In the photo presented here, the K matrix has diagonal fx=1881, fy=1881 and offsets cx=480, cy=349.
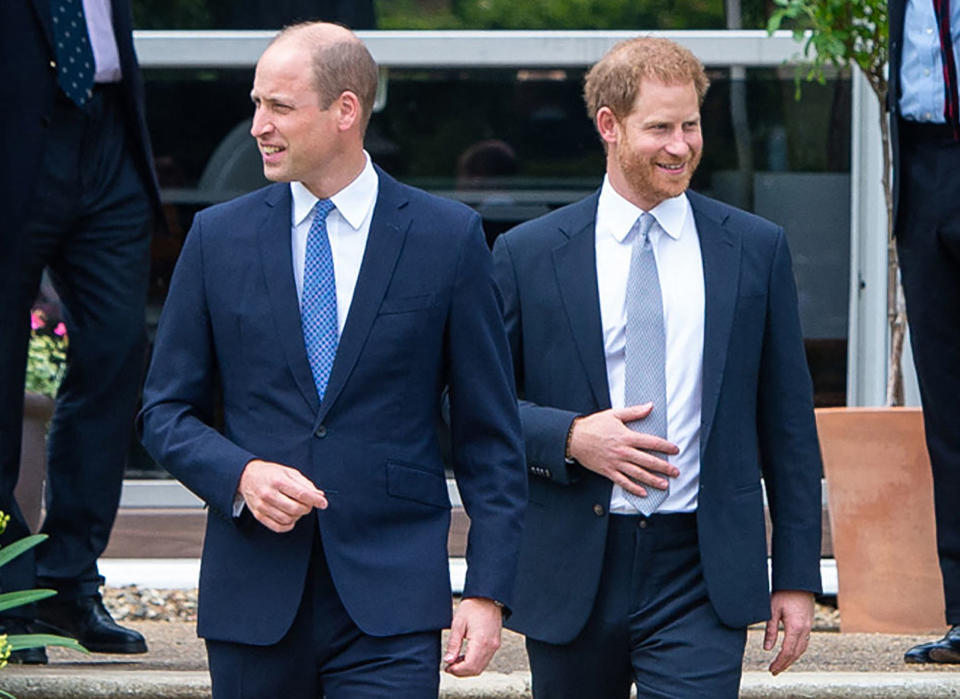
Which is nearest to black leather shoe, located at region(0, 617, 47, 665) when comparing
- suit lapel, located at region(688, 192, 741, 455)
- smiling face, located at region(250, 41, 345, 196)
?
smiling face, located at region(250, 41, 345, 196)

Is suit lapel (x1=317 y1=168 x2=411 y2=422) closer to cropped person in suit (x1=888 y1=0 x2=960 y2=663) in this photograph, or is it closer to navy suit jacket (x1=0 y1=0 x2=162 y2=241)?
navy suit jacket (x1=0 y1=0 x2=162 y2=241)

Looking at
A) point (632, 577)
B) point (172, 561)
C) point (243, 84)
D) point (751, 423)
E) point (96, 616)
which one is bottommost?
point (172, 561)

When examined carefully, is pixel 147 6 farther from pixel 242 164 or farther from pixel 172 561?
pixel 172 561

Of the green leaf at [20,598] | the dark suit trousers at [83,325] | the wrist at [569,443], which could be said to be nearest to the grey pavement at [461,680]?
the dark suit trousers at [83,325]

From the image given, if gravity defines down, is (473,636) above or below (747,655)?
above

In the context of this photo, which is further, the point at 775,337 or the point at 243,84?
the point at 243,84

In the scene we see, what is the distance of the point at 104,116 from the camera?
4.41 meters

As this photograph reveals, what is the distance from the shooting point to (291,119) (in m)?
3.05

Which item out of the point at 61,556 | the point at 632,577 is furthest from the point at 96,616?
the point at 632,577

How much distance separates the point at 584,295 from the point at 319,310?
0.64 m

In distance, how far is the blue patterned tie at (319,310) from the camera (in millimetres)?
2988

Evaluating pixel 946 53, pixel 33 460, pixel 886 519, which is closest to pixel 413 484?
pixel 946 53

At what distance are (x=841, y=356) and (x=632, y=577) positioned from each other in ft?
11.6

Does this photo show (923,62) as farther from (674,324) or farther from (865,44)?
Result: (674,324)
